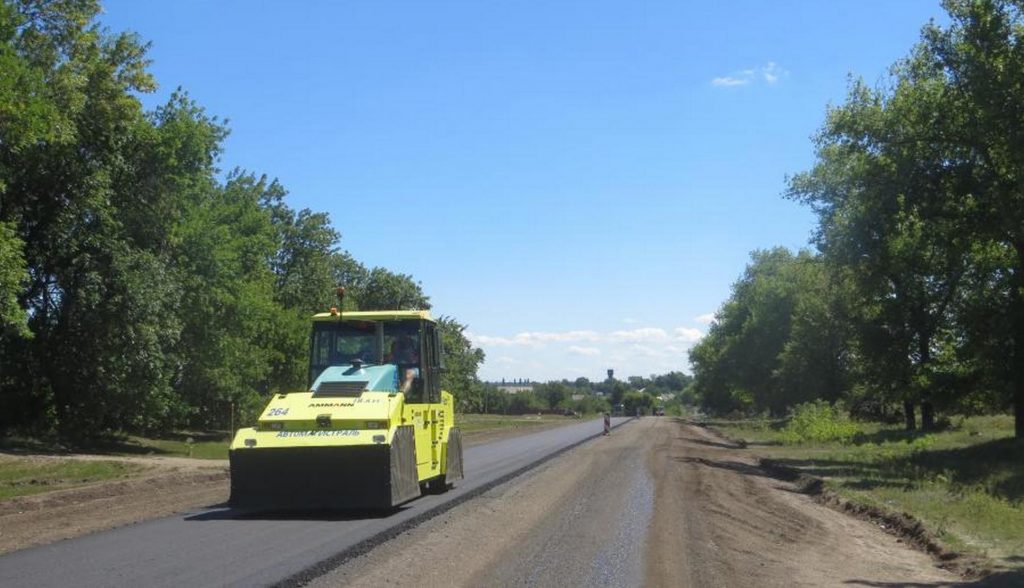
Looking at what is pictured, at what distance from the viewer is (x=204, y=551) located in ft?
33.6

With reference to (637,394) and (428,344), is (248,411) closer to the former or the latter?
(428,344)

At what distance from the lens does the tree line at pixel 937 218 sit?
22047mm

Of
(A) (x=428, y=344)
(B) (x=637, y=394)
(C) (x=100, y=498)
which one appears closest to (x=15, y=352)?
(C) (x=100, y=498)

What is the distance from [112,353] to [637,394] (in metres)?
160

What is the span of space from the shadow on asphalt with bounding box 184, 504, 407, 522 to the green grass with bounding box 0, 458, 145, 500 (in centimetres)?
521

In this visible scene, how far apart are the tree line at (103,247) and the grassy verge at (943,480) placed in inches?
464

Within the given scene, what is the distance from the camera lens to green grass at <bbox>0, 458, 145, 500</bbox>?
1834cm

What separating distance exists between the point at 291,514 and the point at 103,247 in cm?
2047

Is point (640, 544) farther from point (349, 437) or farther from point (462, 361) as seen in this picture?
point (462, 361)

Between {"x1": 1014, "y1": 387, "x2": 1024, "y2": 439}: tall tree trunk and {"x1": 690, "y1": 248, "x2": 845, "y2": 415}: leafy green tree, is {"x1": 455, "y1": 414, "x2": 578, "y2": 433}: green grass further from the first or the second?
{"x1": 1014, "y1": 387, "x2": 1024, "y2": 439}: tall tree trunk

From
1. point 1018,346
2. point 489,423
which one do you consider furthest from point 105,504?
point 489,423


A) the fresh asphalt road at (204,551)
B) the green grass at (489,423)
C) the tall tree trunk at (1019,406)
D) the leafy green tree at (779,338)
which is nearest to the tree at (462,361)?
the green grass at (489,423)

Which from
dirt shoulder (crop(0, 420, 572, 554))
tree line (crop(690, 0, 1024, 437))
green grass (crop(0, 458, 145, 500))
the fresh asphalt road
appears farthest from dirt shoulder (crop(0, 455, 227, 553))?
tree line (crop(690, 0, 1024, 437))

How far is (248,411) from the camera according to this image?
138 ft
